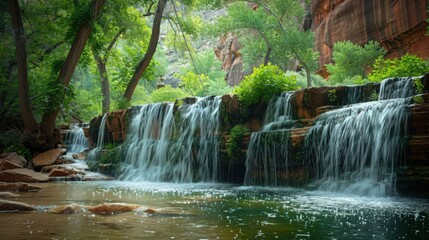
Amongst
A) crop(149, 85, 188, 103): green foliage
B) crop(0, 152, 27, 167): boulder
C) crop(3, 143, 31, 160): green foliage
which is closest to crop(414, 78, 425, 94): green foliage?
crop(0, 152, 27, 167): boulder

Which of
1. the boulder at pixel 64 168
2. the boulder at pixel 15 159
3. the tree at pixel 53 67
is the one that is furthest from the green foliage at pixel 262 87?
the boulder at pixel 15 159

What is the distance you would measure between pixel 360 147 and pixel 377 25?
1640 cm

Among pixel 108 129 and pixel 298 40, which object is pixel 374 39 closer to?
pixel 298 40

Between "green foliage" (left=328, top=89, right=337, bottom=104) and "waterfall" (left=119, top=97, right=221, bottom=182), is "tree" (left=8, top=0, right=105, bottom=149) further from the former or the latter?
"green foliage" (left=328, top=89, right=337, bottom=104)

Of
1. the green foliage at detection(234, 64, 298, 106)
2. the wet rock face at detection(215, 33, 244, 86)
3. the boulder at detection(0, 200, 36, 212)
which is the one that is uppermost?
the wet rock face at detection(215, 33, 244, 86)

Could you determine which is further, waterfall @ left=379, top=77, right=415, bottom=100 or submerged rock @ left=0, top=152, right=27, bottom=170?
submerged rock @ left=0, top=152, right=27, bottom=170

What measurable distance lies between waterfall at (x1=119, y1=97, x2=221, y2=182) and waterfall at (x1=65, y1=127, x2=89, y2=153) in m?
5.77

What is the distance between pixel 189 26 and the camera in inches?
920

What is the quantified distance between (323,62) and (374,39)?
232 inches

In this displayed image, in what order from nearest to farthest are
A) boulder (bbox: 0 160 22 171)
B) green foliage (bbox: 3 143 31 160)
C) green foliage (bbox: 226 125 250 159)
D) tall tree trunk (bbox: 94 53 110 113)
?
green foliage (bbox: 226 125 250 159)
boulder (bbox: 0 160 22 171)
green foliage (bbox: 3 143 31 160)
tall tree trunk (bbox: 94 53 110 113)

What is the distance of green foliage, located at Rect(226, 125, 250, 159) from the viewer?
45.2ft

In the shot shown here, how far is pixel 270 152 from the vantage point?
12.5 meters

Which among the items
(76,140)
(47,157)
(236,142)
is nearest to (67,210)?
(236,142)

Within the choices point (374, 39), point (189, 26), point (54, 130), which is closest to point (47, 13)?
point (54, 130)
